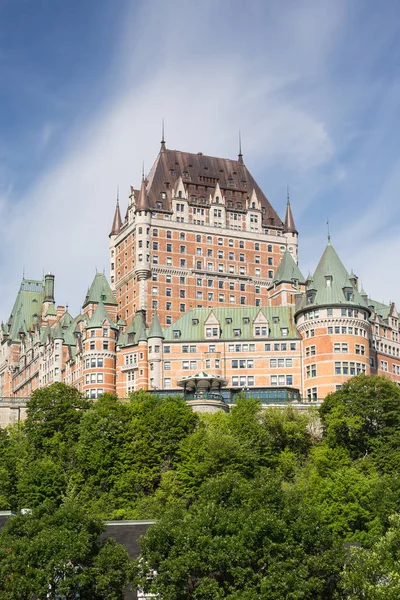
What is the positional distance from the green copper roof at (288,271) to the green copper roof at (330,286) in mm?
18609

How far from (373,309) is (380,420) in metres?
43.6

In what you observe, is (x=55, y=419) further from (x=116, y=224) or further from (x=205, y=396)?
(x=116, y=224)

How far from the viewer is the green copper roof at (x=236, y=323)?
148m

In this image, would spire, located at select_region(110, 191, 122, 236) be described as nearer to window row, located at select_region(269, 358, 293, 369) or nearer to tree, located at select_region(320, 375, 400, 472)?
window row, located at select_region(269, 358, 293, 369)

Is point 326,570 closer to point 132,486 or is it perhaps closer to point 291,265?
point 132,486

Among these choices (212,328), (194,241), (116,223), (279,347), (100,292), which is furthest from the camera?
(116,223)

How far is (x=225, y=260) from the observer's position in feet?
578

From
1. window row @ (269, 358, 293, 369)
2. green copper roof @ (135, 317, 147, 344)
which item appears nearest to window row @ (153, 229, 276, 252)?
green copper roof @ (135, 317, 147, 344)

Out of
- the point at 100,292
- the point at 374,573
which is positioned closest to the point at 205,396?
the point at 100,292

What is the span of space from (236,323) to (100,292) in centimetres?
2876

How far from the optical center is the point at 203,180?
18188 centimetres

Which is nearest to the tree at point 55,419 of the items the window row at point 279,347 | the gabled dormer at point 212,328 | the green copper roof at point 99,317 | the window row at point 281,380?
the gabled dormer at point 212,328

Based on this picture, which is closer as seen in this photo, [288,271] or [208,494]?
[208,494]

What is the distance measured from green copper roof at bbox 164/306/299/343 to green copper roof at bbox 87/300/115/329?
9106mm
